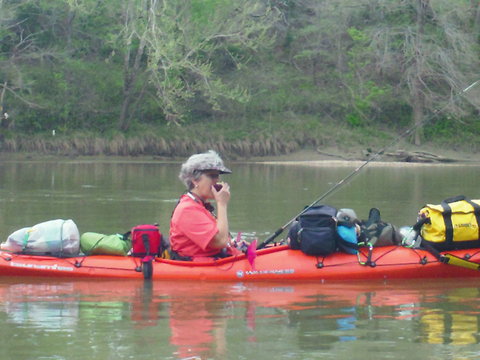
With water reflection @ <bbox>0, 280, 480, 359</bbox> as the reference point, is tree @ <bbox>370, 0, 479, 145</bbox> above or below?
above

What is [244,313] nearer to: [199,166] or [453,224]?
[199,166]

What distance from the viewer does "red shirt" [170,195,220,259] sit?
27.8ft

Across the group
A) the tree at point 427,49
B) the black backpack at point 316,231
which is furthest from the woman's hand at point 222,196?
the tree at point 427,49

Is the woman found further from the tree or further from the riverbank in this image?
the tree

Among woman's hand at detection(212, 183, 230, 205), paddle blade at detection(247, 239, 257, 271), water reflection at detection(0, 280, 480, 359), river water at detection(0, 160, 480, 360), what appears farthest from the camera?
paddle blade at detection(247, 239, 257, 271)

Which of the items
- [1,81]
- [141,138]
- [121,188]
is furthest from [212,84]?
[121,188]

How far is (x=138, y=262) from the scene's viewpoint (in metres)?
8.96

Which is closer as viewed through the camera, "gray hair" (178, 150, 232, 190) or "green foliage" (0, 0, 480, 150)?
"gray hair" (178, 150, 232, 190)

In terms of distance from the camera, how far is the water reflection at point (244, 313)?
21.9ft

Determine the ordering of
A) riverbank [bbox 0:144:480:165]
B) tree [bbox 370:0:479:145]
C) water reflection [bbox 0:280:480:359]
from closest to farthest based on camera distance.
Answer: water reflection [bbox 0:280:480:359]
riverbank [bbox 0:144:480:165]
tree [bbox 370:0:479:145]

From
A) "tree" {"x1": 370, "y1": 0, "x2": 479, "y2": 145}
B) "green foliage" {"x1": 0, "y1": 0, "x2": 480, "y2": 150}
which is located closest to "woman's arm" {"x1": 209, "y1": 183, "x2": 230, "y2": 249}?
"green foliage" {"x1": 0, "y1": 0, "x2": 480, "y2": 150}

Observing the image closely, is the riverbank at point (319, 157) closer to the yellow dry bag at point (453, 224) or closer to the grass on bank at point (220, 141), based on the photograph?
the grass on bank at point (220, 141)

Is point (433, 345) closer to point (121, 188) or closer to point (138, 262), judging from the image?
point (138, 262)

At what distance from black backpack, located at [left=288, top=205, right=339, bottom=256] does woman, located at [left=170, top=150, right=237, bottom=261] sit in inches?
24.9
